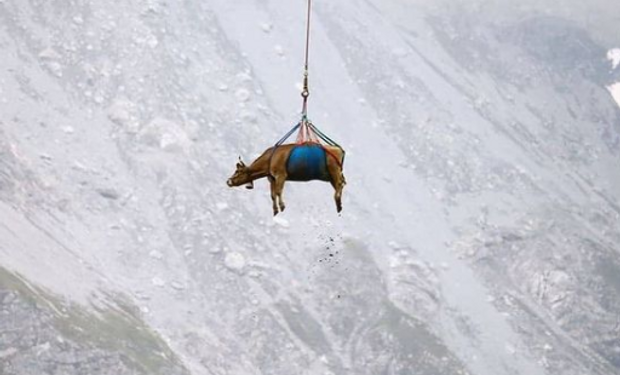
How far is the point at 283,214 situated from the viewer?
A: 7981 centimetres

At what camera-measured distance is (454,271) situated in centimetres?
8350

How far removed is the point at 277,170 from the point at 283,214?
62.0m

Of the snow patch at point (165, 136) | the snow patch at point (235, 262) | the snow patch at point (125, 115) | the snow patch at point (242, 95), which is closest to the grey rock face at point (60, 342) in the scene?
the snow patch at point (235, 262)

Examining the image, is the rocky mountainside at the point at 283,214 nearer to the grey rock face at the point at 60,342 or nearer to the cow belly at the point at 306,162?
the grey rock face at the point at 60,342

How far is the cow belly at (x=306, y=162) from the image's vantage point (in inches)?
703

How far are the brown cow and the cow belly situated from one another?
7 cm

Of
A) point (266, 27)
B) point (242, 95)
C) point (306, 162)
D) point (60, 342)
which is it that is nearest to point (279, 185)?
point (306, 162)

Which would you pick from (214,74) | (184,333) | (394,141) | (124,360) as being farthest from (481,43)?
(124,360)

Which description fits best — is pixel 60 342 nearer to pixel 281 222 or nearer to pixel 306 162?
pixel 281 222

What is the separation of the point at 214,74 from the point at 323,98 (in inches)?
460

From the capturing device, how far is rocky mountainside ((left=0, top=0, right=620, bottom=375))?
63.2 m

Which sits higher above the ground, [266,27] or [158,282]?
[266,27]

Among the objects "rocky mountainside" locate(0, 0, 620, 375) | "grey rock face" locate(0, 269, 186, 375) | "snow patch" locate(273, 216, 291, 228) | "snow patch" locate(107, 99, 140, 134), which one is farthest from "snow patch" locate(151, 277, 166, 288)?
"snow patch" locate(107, 99, 140, 134)

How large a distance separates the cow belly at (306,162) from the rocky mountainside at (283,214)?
3758 cm
